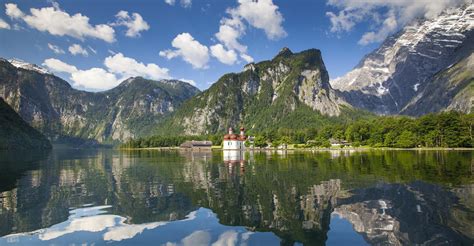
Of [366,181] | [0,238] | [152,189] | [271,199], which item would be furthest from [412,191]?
[0,238]

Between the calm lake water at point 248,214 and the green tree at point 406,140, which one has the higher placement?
the green tree at point 406,140

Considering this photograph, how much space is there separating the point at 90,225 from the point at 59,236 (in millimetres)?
2941

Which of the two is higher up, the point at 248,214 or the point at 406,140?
the point at 406,140

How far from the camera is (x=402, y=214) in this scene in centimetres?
2708

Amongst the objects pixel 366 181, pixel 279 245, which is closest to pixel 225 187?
pixel 366 181

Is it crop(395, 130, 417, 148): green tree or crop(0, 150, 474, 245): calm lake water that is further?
crop(395, 130, 417, 148): green tree

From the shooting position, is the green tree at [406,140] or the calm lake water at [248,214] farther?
the green tree at [406,140]

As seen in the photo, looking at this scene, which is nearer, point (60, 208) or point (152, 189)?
point (60, 208)

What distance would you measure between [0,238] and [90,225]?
5605 millimetres

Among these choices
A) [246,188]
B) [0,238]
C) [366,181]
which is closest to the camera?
[0,238]

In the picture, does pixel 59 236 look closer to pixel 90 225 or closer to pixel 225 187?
pixel 90 225

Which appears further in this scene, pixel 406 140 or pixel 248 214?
pixel 406 140

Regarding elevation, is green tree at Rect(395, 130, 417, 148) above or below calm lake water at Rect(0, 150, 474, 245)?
above

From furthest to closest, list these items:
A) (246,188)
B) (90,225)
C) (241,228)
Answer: (246,188) < (90,225) < (241,228)
